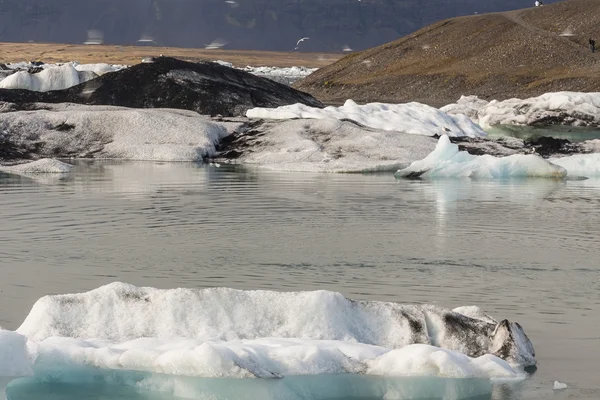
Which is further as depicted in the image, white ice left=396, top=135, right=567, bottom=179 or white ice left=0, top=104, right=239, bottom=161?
white ice left=0, top=104, right=239, bottom=161

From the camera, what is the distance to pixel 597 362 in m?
8.06

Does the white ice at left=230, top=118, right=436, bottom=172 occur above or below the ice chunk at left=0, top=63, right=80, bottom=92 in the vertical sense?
below

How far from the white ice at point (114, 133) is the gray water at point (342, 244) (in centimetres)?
492

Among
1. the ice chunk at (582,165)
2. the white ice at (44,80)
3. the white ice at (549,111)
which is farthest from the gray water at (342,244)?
the white ice at (549,111)

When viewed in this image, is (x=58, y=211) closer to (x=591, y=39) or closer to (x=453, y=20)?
(x=591, y=39)

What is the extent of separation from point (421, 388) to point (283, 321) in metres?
1.36

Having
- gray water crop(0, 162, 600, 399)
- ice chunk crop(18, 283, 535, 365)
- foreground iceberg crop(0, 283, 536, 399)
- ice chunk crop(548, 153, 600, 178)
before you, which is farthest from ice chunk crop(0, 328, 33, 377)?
ice chunk crop(548, 153, 600, 178)

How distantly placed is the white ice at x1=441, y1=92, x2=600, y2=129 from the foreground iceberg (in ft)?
118

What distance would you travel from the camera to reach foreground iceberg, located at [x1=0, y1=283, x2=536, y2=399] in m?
6.98

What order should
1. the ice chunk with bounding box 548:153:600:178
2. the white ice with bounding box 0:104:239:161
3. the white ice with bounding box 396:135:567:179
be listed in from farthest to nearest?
1. the white ice with bounding box 0:104:239:161
2. the ice chunk with bounding box 548:153:600:178
3. the white ice with bounding box 396:135:567:179

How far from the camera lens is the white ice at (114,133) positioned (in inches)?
1016

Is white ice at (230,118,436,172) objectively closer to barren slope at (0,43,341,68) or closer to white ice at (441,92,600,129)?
white ice at (441,92,600,129)

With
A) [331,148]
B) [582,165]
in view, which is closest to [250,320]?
[582,165]

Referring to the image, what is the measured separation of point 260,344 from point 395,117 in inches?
955
